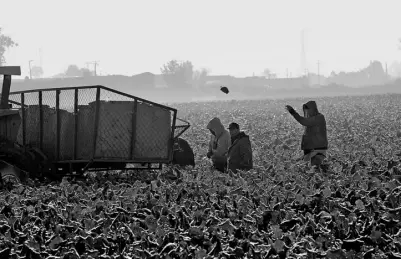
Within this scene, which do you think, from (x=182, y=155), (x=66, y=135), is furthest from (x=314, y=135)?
(x=66, y=135)

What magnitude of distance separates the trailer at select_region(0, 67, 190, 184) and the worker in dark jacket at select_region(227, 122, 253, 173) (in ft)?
3.99

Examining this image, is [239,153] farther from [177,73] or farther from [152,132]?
[177,73]

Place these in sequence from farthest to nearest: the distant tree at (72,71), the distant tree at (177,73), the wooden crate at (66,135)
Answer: the distant tree at (72,71) < the distant tree at (177,73) < the wooden crate at (66,135)

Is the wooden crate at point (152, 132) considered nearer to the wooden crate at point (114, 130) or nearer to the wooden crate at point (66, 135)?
the wooden crate at point (114, 130)

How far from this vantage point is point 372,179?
9.67m

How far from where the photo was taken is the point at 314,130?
1383 cm

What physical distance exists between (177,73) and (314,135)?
12857cm

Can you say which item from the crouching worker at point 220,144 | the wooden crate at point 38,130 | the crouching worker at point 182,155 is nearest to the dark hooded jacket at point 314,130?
the crouching worker at point 220,144

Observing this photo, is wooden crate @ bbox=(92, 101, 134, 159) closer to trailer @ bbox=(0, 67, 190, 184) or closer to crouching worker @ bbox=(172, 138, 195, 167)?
trailer @ bbox=(0, 67, 190, 184)

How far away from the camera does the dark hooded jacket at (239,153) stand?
493 inches

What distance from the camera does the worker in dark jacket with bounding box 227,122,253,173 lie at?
1253 centimetres

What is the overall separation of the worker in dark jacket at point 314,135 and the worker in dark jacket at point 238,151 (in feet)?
5.15

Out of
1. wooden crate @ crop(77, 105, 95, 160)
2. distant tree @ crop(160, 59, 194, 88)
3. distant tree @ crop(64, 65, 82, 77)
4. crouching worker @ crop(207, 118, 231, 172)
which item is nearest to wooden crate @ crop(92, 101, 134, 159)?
wooden crate @ crop(77, 105, 95, 160)

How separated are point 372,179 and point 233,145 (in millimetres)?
3394
